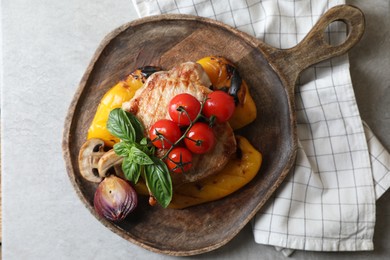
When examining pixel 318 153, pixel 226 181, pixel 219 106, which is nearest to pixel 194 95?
→ pixel 219 106

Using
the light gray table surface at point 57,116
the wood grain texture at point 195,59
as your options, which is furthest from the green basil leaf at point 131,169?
the light gray table surface at point 57,116

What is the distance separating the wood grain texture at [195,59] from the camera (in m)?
2.28

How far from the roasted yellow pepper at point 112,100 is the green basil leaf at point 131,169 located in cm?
22

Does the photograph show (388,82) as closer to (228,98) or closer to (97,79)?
(228,98)

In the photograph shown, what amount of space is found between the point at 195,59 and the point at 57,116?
871 millimetres

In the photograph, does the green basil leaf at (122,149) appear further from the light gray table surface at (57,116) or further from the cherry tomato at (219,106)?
the light gray table surface at (57,116)

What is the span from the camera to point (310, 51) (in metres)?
2.29

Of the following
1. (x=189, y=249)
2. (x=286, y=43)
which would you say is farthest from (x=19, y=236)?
A: (x=286, y=43)

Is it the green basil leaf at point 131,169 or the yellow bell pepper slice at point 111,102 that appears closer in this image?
the green basil leaf at point 131,169

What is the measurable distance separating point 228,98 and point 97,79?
80cm

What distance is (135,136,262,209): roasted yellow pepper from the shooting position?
223 cm

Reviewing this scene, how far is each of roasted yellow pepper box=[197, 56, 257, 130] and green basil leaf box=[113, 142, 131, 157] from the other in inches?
22.7

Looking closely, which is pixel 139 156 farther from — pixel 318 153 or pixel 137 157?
pixel 318 153

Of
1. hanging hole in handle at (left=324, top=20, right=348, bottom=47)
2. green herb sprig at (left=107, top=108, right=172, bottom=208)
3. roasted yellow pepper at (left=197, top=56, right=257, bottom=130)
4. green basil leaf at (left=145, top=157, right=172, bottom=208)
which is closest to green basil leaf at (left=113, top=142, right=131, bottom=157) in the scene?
green herb sprig at (left=107, top=108, right=172, bottom=208)
